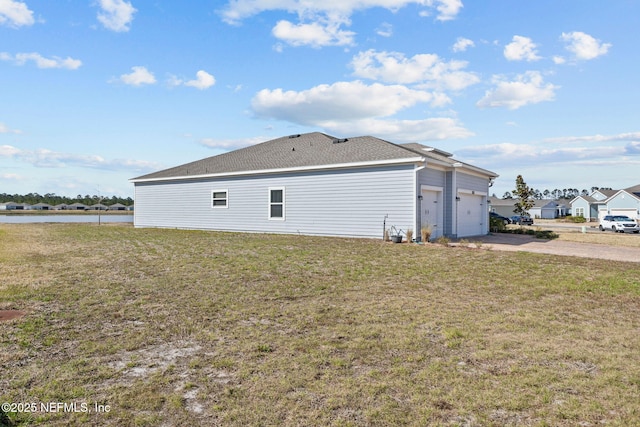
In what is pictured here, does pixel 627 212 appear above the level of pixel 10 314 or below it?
Result: above

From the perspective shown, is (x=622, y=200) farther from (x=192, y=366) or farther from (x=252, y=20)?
(x=192, y=366)

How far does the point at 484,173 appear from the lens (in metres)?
19.0

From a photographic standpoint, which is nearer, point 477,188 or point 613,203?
point 477,188

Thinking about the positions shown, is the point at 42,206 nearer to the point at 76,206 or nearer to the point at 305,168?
the point at 76,206

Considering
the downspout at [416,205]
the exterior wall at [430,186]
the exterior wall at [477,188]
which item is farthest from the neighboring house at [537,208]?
the downspout at [416,205]

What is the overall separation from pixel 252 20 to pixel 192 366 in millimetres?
15551

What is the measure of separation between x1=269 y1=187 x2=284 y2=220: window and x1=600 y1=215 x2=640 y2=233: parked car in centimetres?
2548

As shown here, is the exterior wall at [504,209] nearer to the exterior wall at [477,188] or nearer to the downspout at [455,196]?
the exterior wall at [477,188]

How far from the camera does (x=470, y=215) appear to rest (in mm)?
18359

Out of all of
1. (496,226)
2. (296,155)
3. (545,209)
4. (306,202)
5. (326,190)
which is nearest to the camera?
(326,190)

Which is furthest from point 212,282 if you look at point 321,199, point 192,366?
point 321,199

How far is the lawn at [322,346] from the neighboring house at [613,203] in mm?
44955

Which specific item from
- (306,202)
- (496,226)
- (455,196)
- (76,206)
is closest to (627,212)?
(496,226)

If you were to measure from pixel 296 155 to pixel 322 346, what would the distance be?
15540 mm
